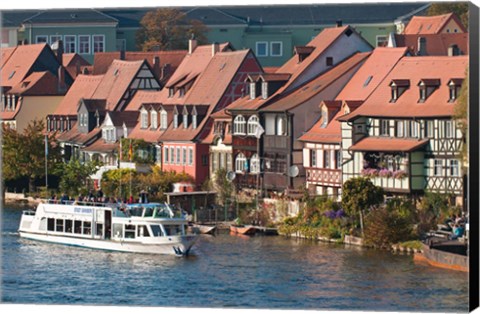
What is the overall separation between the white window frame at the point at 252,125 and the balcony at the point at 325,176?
4.30 m

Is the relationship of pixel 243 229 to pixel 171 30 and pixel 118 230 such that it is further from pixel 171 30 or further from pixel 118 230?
pixel 171 30

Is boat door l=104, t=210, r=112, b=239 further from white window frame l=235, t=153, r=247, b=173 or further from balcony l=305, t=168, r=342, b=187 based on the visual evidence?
white window frame l=235, t=153, r=247, b=173

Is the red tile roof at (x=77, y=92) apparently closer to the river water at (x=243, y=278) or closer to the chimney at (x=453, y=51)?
the chimney at (x=453, y=51)

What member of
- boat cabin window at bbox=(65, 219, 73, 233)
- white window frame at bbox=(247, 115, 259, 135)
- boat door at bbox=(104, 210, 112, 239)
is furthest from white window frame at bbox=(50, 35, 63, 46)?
boat door at bbox=(104, 210, 112, 239)

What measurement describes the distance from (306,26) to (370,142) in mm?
50148

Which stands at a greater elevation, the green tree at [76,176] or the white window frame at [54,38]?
the white window frame at [54,38]

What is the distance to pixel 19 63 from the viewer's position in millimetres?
99312

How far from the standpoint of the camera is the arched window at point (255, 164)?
73.6m

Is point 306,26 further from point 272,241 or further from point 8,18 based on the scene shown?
point 272,241

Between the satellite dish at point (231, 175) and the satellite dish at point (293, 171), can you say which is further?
the satellite dish at point (231, 175)

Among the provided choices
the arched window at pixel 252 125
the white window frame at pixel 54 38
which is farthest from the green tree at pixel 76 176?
the white window frame at pixel 54 38

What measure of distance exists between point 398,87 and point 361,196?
5.00 meters

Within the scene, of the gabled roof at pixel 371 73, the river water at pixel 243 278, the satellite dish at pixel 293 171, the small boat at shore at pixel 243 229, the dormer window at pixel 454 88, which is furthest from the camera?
the satellite dish at pixel 293 171

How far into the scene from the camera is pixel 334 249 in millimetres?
60469
